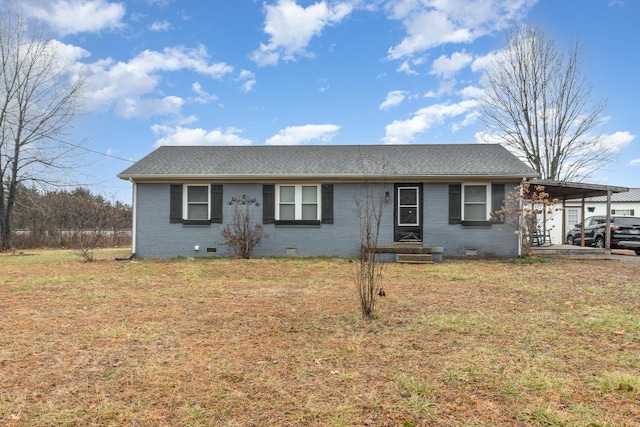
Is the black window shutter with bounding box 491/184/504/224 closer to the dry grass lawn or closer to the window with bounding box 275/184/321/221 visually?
the dry grass lawn

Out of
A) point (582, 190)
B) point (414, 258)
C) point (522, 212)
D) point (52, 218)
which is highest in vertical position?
point (582, 190)

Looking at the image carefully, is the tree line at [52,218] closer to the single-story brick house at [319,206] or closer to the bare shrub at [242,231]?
the single-story brick house at [319,206]

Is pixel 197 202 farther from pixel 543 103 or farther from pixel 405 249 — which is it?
pixel 543 103

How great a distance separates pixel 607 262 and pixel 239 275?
10.8 metres

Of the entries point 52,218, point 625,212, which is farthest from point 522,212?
point 52,218

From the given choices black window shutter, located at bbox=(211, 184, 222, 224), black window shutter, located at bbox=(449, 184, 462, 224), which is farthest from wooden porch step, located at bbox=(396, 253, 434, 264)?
black window shutter, located at bbox=(211, 184, 222, 224)

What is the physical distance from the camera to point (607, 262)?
11.2 m

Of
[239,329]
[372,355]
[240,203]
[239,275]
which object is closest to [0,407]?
[239,329]

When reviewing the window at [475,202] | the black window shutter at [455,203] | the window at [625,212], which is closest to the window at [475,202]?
the window at [475,202]

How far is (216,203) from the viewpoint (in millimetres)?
12164

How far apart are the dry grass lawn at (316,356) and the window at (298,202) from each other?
18.2 ft

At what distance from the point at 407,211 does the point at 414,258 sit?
1786 mm

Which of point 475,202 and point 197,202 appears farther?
point 197,202

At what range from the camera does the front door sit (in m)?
12.0
